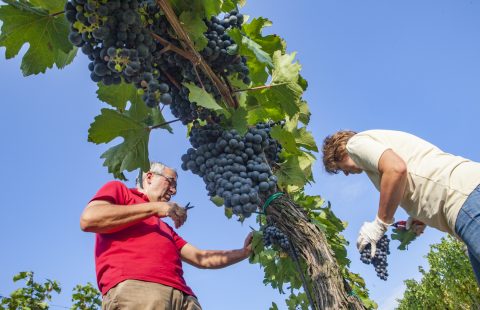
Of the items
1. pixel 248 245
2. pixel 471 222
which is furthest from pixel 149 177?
pixel 471 222

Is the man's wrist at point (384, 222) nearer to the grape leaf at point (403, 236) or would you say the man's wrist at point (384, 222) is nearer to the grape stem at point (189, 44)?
the grape leaf at point (403, 236)

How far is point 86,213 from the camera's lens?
3.02 metres

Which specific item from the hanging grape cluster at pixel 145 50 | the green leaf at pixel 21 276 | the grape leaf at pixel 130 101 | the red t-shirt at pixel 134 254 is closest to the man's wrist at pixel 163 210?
the red t-shirt at pixel 134 254

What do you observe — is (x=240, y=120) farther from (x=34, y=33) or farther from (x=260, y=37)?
(x=34, y=33)

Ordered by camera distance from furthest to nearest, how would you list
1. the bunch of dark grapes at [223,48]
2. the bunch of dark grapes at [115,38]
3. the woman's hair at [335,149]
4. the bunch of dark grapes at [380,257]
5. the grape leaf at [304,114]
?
the grape leaf at [304,114]
the woman's hair at [335,149]
the bunch of dark grapes at [380,257]
the bunch of dark grapes at [223,48]
the bunch of dark grapes at [115,38]

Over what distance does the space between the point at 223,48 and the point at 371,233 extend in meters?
1.61

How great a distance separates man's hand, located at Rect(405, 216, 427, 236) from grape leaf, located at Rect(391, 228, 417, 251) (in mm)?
70

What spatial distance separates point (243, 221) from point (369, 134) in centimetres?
133

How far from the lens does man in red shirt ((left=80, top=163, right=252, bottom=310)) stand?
2.86 m

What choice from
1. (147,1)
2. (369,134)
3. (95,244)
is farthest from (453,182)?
(95,244)

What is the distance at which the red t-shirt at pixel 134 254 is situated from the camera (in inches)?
116

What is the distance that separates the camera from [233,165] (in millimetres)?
2385

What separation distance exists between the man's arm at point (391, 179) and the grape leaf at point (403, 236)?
87 centimetres

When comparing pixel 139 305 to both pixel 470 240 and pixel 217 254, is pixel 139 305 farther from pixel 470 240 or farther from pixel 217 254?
pixel 470 240
